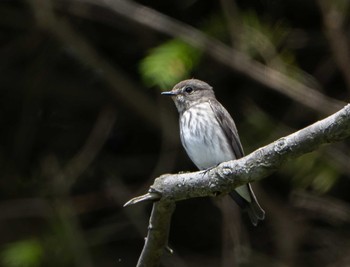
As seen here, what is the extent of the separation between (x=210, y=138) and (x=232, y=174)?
57.1 inches

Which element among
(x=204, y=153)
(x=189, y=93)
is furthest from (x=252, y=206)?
(x=189, y=93)

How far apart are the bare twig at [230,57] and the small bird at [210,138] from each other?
0.84 feet

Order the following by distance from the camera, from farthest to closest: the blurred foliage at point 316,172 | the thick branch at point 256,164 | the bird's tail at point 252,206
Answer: the blurred foliage at point 316,172
the bird's tail at point 252,206
the thick branch at point 256,164

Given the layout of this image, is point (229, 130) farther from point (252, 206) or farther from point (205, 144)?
point (252, 206)

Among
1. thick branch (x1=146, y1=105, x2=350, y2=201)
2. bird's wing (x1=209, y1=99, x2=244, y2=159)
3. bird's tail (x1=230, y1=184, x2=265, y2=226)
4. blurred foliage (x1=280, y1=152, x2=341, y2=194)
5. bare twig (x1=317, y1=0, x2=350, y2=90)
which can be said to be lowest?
thick branch (x1=146, y1=105, x2=350, y2=201)

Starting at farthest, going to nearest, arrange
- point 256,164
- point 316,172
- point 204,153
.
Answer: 1. point 316,172
2. point 204,153
3. point 256,164

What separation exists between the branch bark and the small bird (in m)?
1.16

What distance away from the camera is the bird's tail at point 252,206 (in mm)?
4789

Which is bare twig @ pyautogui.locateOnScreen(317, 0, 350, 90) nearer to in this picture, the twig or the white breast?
the white breast

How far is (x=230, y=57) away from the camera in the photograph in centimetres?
531

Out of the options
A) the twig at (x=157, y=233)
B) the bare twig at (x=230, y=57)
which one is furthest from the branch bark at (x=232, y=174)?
the bare twig at (x=230, y=57)

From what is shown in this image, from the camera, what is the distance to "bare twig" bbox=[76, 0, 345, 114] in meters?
5.29

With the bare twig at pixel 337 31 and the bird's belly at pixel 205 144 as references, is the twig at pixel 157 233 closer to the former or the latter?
the bird's belly at pixel 205 144

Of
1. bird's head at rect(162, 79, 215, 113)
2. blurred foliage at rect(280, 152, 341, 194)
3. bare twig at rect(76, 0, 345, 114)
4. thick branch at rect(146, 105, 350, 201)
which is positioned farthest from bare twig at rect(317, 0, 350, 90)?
thick branch at rect(146, 105, 350, 201)
